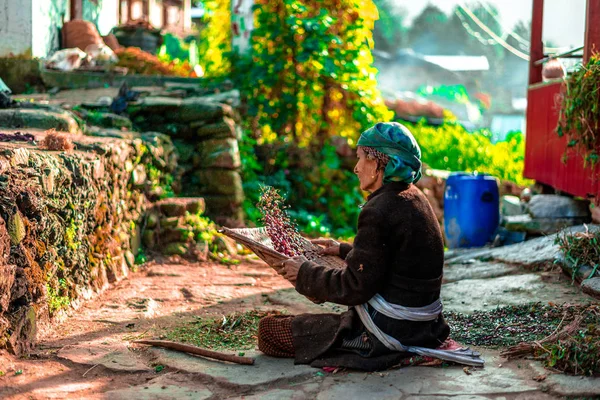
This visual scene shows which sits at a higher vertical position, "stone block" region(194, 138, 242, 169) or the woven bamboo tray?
"stone block" region(194, 138, 242, 169)

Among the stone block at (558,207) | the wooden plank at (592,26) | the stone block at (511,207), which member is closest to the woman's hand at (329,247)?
the wooden plank at (592,26)

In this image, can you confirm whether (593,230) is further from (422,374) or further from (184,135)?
(184,135)

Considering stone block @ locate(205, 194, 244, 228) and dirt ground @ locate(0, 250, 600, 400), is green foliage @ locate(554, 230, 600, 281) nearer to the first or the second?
dirt ground @ locate(0, 250, 600, 400)

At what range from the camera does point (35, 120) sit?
650cm

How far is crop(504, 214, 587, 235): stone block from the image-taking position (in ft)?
23.7

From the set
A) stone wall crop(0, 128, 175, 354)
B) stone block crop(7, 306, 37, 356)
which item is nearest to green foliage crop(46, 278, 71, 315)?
stone wall crop(0, 128, 175, 354)

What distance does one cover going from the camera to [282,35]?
10.4 m

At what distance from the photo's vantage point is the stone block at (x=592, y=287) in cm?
471

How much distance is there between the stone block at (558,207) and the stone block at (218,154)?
3451 millimetres

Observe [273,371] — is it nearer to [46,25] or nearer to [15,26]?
[15,26]

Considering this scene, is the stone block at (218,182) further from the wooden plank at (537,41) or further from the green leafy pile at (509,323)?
the green leafy pile at (509,323)

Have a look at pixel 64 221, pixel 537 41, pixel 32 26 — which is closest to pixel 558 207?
pixel 537 41

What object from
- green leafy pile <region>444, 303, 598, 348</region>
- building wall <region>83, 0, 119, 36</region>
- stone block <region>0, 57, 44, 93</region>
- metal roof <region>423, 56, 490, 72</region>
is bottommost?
green leafy pile <region>444, 303, 598, 348</region>

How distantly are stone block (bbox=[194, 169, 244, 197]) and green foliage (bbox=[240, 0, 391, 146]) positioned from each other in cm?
207
